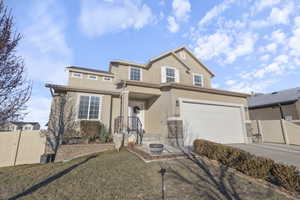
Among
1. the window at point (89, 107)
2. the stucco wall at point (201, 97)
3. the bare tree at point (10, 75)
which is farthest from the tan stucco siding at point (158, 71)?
the bare tree at point (10, 75)

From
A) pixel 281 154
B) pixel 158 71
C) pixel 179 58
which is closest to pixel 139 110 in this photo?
pixel 158 71

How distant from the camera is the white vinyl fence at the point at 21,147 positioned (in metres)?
8.13

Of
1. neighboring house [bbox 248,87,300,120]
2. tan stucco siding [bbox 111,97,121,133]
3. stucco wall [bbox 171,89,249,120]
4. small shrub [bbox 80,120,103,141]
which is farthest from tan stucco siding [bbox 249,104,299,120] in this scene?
small shrub [bbox 80,120,103,141]

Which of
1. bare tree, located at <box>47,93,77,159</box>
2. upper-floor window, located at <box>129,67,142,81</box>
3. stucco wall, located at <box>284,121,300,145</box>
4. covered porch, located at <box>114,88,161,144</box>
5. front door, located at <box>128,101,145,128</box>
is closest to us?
bare tree, located at <box>47,93,77,159</box>

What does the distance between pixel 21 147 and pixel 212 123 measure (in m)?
12.5

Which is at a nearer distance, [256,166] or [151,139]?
[256,166]

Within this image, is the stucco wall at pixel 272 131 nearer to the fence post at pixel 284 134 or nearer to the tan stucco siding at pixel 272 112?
the fence post at pixel 284 134

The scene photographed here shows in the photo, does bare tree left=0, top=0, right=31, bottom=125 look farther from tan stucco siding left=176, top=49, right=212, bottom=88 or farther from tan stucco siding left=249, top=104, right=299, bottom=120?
tan stucco siding left=249, top=104, right=299, bottom=120

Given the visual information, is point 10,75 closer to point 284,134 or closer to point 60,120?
point 60,120

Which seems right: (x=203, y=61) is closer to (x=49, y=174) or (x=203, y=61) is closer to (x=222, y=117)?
(x=222, y=117)

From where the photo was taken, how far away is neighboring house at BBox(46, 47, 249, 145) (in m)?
8.76

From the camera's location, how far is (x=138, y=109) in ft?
A: 36.9

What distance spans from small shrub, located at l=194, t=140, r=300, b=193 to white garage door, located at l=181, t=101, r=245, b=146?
2.62m

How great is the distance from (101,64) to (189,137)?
12133 mm
